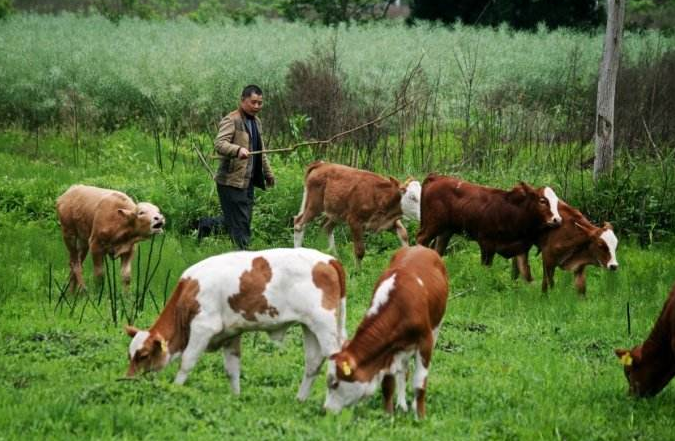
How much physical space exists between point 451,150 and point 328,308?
12053 mm

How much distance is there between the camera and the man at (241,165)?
49.2 feet

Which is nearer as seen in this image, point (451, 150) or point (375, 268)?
point (375, 268)

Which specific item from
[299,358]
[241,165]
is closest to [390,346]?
[299,358]

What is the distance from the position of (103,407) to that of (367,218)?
803 centimetres

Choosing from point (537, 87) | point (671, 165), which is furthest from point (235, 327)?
point (537, 87)

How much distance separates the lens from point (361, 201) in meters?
16.4

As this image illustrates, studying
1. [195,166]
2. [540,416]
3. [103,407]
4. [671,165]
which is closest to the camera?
Answer: [103,407]

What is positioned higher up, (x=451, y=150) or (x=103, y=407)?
(x=103, y=407)

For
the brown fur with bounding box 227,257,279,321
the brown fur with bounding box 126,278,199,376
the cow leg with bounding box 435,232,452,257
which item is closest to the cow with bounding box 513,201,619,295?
the cow leg with bounding box 435,232,452,257

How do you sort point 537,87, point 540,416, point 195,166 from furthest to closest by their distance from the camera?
1. point 537,87
2. point 195,166
3. point 540,416

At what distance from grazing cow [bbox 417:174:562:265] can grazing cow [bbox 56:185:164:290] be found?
3479 millimetres

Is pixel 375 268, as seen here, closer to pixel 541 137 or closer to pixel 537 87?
pixel 541 137

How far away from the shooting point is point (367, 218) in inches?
648

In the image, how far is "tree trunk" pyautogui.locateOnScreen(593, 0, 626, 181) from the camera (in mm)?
18438
